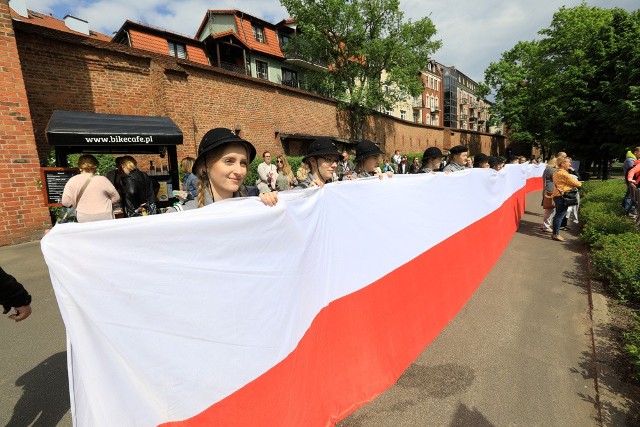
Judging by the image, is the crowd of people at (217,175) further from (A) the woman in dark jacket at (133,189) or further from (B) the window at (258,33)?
(B) the window at (258,33)

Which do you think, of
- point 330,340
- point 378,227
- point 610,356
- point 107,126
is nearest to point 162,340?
point 330,340

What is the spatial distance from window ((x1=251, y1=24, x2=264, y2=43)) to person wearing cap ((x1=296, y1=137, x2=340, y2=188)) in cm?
3445

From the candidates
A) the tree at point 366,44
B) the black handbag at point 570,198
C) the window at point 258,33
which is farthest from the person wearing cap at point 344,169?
the window at point 258,33

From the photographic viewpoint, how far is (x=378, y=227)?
2.62 m

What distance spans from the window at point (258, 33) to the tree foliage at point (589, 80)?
27567 millimetres

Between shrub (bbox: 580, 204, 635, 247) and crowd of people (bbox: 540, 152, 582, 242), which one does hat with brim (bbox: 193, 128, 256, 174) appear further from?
crowd of people (bbox: 540, 152, 582, 242)

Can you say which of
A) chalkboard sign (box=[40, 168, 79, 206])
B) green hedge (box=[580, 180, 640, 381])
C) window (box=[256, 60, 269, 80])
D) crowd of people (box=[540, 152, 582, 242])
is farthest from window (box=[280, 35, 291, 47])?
green hedge (box=[580, 180, 640, 381])

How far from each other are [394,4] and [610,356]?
29.5m

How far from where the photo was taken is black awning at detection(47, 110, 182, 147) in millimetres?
6543

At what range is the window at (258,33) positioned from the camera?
1276 inches

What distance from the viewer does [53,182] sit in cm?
615

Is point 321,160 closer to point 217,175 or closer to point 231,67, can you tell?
point 217,175

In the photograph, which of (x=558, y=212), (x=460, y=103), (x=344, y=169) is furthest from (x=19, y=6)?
(x=460, y=103)

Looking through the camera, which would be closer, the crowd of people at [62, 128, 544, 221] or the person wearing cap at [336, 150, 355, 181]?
the crowd of people at [62, 128, 544, 221]
